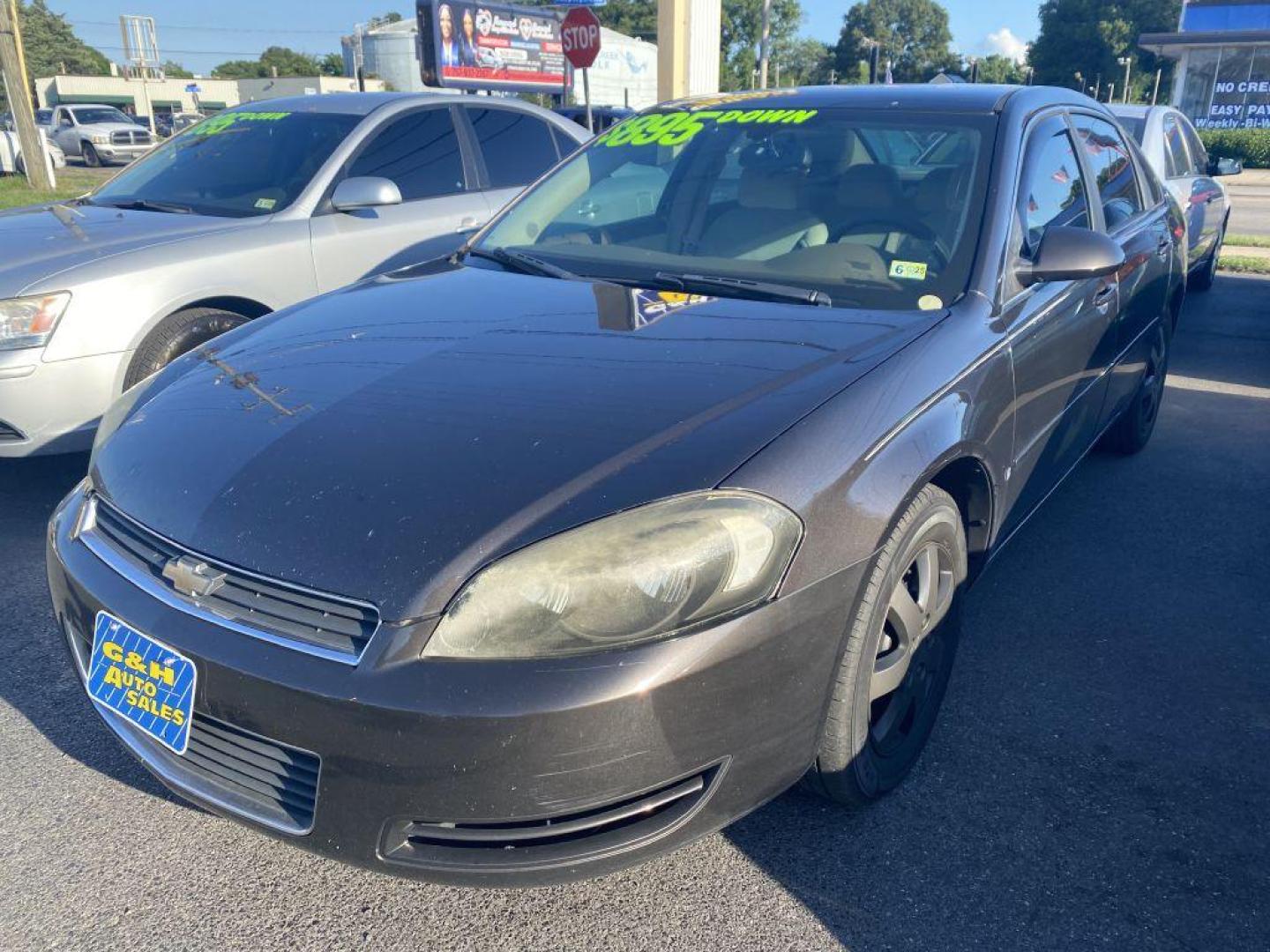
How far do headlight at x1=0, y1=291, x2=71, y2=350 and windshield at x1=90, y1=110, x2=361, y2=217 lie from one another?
1.15 metres

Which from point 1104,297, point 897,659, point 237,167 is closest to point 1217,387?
point 1104,297

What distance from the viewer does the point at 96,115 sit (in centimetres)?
3031

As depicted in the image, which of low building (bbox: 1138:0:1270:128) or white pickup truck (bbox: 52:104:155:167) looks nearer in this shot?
white pickup truck (bbox: 52:104:155:167)

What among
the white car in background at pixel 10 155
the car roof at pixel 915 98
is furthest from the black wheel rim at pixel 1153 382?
the white car in background at pixel 10 155

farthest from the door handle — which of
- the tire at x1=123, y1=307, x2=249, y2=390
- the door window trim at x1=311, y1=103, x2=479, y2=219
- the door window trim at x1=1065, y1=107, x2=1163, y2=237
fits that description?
the door window trim at x1=311, y1=103, x2=479, y2=219

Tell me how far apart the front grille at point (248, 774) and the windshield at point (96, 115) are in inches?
1280

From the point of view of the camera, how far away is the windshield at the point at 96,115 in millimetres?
29812

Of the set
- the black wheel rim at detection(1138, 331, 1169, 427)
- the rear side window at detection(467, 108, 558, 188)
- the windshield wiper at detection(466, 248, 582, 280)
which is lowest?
the black wheel rim at detection(1138, 331, 1169, 427)

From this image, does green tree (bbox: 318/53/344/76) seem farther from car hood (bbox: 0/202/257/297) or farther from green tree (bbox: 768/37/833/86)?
car hood (bbox: 0/202/257/297)

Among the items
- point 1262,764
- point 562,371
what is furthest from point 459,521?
point 1262,764

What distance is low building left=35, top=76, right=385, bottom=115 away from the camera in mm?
55406

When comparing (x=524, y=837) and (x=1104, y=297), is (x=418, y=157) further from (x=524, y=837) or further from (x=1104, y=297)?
(x=524, y=837)

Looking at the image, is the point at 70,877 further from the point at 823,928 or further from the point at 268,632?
the point at 823,928

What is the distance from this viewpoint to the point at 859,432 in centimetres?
206
